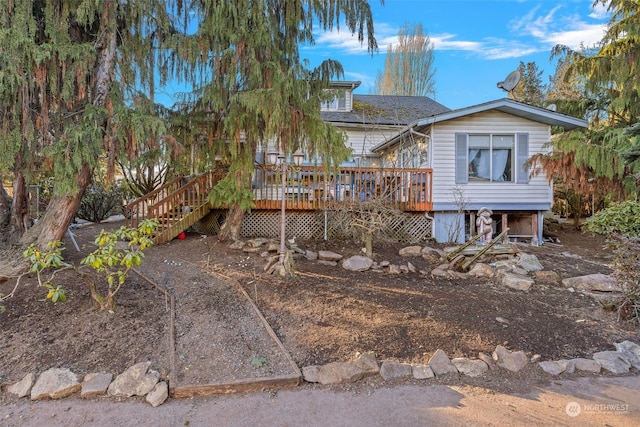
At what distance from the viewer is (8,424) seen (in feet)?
8.25

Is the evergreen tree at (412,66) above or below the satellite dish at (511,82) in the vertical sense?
above

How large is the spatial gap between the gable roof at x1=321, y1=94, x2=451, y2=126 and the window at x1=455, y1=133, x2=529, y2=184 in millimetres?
2836

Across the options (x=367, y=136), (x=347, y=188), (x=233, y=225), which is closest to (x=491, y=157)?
(x=347, y=188)

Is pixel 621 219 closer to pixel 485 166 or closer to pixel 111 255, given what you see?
pixel 485 166

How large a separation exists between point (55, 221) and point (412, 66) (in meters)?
20.3

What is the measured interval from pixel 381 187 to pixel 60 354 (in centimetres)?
719

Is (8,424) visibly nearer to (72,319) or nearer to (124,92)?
(72,319)

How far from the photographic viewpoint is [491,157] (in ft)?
31.8

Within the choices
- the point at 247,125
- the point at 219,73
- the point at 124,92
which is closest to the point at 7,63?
the point at 124,92

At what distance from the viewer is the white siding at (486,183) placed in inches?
375

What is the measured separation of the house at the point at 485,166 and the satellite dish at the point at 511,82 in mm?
2434

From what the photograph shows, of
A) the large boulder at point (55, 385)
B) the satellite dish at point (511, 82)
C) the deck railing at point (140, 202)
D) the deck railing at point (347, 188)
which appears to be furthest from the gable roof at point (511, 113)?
the large boulder at point (55, 385)

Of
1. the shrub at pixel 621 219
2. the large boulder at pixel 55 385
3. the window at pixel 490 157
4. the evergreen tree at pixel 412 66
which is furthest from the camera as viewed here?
the evergreen tree at pixel 412 66

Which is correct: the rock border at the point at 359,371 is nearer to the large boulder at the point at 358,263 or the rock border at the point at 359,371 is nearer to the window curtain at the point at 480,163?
the large boulder at the point at 358,263
